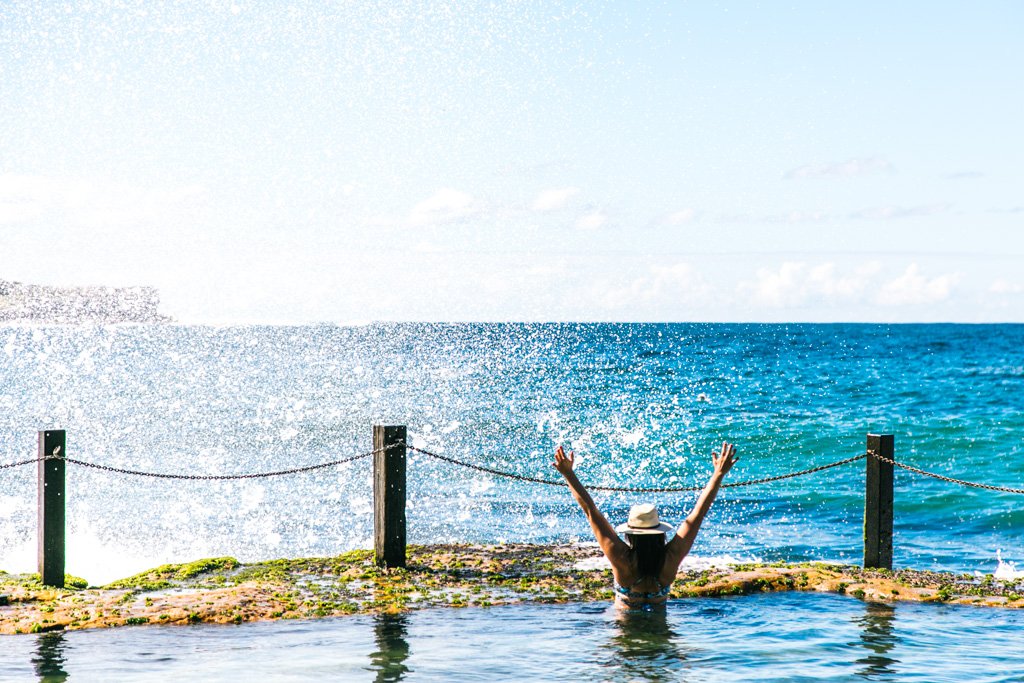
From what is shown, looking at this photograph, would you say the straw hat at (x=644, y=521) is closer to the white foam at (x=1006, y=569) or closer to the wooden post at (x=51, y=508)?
the wooden post at (x=51, y=508)

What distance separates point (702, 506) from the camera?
864cm

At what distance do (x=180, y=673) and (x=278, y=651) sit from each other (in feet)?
2.76

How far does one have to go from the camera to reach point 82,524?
18422 millimetres

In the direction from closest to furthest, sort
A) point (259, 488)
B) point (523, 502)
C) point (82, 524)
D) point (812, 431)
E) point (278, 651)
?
point (278, 651) → point (82, 524) → point (523, 502) → point (259, 488) → point (812, 431)

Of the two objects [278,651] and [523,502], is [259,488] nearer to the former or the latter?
[523,502]

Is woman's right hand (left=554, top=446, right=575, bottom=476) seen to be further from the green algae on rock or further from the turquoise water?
the green algae on rock

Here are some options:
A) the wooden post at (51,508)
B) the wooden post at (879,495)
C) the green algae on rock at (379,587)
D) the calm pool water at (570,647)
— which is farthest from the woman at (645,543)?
the wooden post at (51,508)

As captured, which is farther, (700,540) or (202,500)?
(202,500)

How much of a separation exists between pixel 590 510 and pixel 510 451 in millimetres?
22177

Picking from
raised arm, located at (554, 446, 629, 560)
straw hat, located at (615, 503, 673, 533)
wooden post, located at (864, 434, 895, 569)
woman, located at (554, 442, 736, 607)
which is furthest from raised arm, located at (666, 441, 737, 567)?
wooden post, located at (864, 434, 895, 569)

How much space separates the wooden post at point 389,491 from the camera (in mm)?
10914

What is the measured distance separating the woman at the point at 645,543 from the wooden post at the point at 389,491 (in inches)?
104

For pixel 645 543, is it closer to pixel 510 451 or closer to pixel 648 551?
pixel 648 551

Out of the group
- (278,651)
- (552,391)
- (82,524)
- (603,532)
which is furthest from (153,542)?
(552,391)
